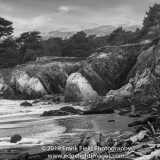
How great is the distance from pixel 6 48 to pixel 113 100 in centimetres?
3086

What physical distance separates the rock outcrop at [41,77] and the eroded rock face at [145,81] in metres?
8.93

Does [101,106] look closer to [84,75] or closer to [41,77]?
[84,75]

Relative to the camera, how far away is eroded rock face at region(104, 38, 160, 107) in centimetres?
1559

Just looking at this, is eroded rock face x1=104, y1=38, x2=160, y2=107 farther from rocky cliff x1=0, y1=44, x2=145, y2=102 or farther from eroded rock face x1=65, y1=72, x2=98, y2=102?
eroded rock face x1=65, y1=72, x2=98, y2=102

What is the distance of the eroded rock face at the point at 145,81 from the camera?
614 inches

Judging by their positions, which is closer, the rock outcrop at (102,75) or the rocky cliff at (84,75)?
the rock outcrop at (102,75)

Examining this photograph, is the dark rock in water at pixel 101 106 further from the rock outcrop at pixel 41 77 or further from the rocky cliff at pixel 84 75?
the rock outcrop at pixel 41 77

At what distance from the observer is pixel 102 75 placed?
919 inches

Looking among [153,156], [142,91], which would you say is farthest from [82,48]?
[153,156]

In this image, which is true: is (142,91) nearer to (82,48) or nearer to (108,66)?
(108,66)

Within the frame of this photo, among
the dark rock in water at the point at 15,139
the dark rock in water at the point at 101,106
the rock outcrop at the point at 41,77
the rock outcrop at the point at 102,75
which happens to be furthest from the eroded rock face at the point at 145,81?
the rock outcrop at the point at 41,77

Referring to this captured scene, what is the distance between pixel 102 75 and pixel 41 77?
691 centimetres

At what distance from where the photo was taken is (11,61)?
42.6 m

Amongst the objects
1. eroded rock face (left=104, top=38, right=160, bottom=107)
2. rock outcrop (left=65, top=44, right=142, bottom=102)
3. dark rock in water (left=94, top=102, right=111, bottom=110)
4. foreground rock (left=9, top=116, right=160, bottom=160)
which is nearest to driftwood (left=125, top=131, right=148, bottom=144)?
foreground rock (left=9, top=116, right=160, bottom=160)
